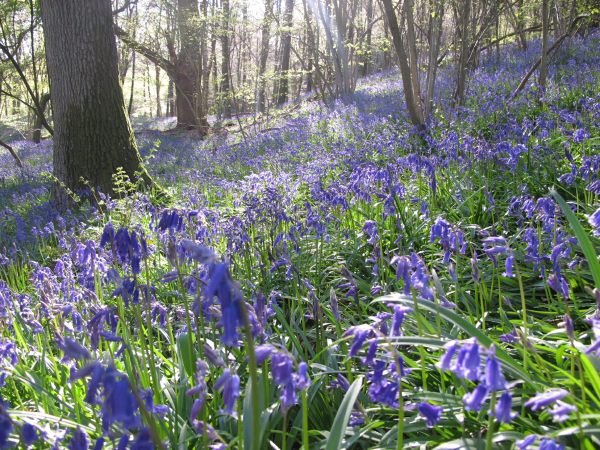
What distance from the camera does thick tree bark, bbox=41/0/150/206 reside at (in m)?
7.66

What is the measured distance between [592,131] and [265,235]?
12.5 ft

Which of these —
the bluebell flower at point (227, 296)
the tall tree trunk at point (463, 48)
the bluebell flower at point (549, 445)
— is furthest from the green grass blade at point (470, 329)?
the tall tree trunk at point (463, 48)

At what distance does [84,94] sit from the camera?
7.79m

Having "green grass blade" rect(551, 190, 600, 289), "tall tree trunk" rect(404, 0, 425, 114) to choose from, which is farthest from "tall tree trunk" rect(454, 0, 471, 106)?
"green grass blade" rect(551, 190, 600, 289)

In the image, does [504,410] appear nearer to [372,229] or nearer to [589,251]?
[589,251]

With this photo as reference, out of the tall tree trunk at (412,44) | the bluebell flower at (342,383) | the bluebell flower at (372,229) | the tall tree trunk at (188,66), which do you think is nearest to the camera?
the bluebell flower at (342,383)

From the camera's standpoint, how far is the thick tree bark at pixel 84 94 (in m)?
7.66

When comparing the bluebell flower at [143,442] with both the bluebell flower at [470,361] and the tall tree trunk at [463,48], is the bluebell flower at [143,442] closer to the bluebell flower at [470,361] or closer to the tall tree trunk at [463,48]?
the bluebell flower at [470,361]

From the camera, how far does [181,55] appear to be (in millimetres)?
20141

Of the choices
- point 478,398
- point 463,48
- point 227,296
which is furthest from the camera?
point 463,48

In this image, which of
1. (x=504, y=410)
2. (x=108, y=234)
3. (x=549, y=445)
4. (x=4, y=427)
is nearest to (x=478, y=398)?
(x=504, y=410)

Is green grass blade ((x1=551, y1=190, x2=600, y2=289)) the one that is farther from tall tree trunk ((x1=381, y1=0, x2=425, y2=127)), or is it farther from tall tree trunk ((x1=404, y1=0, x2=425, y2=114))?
tall tree trunk ((x1=404, y1=0, x2=425, y2=114))

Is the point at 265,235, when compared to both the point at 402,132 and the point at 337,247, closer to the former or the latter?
the point at 337,247

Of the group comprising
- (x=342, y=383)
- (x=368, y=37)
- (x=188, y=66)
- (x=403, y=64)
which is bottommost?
Answer: (x=342, y=383)
